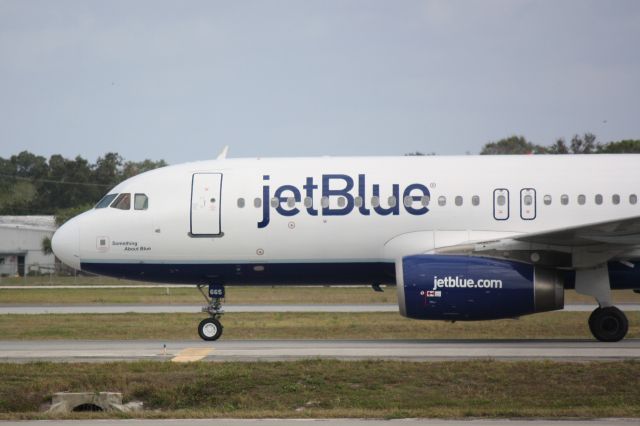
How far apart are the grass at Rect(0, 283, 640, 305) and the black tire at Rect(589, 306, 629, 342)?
17.0 metres

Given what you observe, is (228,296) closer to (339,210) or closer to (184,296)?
(184,296)

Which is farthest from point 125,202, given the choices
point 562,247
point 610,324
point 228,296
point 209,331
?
point 228,296

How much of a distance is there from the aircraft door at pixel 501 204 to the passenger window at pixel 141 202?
7.47 m

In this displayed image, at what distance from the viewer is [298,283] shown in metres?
23.8

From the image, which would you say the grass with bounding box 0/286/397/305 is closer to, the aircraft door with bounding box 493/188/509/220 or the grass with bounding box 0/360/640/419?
the aircraft door with bounding box 493/188/509/220

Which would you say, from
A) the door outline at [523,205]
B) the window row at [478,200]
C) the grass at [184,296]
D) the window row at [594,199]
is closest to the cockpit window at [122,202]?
the window row at [478,200]

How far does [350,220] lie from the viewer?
22.8 meters

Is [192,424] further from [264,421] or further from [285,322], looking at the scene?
[285,322]

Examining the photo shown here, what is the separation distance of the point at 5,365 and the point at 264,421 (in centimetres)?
654

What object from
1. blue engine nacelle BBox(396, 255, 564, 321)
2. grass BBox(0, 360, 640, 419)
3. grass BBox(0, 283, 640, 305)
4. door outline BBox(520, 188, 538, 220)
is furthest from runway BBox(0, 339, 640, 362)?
grass BBox(0, 283, 640, 305)

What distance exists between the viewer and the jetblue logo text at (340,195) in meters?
22.7

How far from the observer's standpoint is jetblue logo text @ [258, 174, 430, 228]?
2273 cm

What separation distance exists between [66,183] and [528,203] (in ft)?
269

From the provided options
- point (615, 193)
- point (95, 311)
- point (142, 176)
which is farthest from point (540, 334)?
point (95, 311)
